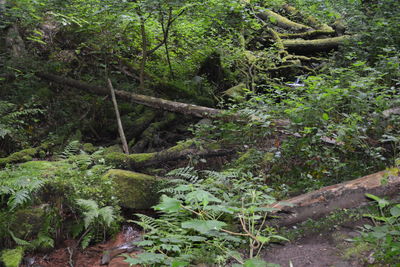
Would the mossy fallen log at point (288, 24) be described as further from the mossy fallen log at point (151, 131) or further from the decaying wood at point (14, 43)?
the decaying wood at point (14, 43)

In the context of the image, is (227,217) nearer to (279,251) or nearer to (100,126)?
(279,251)

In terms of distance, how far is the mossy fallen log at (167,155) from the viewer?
6.10 meters

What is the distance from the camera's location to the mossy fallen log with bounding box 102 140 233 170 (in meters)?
6.10

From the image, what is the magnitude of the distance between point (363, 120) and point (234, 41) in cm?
675

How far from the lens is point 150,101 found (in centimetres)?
805

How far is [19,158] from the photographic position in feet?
20.7

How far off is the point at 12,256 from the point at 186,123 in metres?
5.80

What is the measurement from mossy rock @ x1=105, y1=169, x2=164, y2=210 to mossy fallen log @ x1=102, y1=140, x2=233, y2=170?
38.1 inches

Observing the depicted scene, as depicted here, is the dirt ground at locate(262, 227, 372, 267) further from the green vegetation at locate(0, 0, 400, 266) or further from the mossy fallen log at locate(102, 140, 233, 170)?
A: the mossy fallen log at locate(102, 140, 233, 170)

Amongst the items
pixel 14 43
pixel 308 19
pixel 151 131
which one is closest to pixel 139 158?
pixel 151 131

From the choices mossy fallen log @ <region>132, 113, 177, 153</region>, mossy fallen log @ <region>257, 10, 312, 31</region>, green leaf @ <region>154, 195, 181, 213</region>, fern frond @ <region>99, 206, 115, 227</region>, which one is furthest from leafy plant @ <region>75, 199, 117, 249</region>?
mossy fallen log @ <region>257, 10, 312, 31</region>

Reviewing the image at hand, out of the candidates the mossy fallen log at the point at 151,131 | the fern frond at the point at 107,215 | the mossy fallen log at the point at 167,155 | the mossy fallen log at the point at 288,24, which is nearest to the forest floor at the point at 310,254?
the fern frond at the point at 107,215

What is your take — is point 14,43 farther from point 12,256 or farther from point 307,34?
point 307,34

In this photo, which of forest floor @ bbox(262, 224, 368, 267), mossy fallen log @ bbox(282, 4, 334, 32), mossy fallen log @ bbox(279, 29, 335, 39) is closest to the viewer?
forest floor @ bbox(262, 224, 368, 267)
